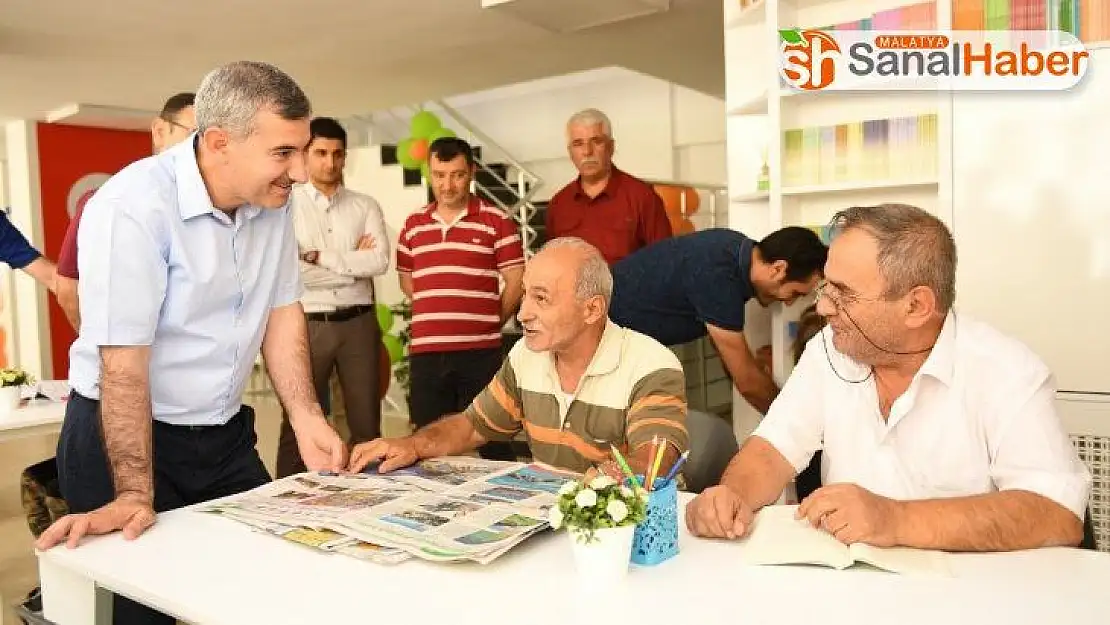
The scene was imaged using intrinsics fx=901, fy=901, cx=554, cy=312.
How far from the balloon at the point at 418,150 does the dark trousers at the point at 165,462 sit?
5677mm

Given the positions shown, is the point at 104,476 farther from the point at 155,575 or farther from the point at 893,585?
the point at 893,585

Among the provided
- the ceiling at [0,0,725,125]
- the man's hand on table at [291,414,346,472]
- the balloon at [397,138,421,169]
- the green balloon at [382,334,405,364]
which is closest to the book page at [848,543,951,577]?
the man's hand on table at [291,414,346,472]

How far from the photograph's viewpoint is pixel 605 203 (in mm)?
3887

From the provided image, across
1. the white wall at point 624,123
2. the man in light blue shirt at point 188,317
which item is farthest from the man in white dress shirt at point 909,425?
the white wall at point 624,123

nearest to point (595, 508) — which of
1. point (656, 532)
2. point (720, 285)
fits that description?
point (656, 532)

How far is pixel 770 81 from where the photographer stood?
144 inches

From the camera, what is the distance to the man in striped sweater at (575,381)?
195 centimetres

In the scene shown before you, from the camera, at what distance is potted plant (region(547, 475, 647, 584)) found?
1.26 metres

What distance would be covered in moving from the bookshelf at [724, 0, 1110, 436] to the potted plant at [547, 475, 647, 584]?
2256 millimetres

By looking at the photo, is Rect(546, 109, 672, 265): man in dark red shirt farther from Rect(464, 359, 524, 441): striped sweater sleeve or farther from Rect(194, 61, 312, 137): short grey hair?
Rect(194, 61, 312, 137): short grey hair

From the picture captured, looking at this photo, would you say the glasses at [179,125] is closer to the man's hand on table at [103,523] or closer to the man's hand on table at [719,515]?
the man's hand on table at [103,523]

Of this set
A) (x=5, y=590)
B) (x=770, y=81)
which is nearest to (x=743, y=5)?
(x=770, y=81)

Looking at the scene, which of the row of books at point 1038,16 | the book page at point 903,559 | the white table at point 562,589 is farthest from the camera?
the row of books at point 1038,16

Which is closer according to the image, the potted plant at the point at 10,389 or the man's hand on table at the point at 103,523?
the man's hand on table at the point at 103,523
